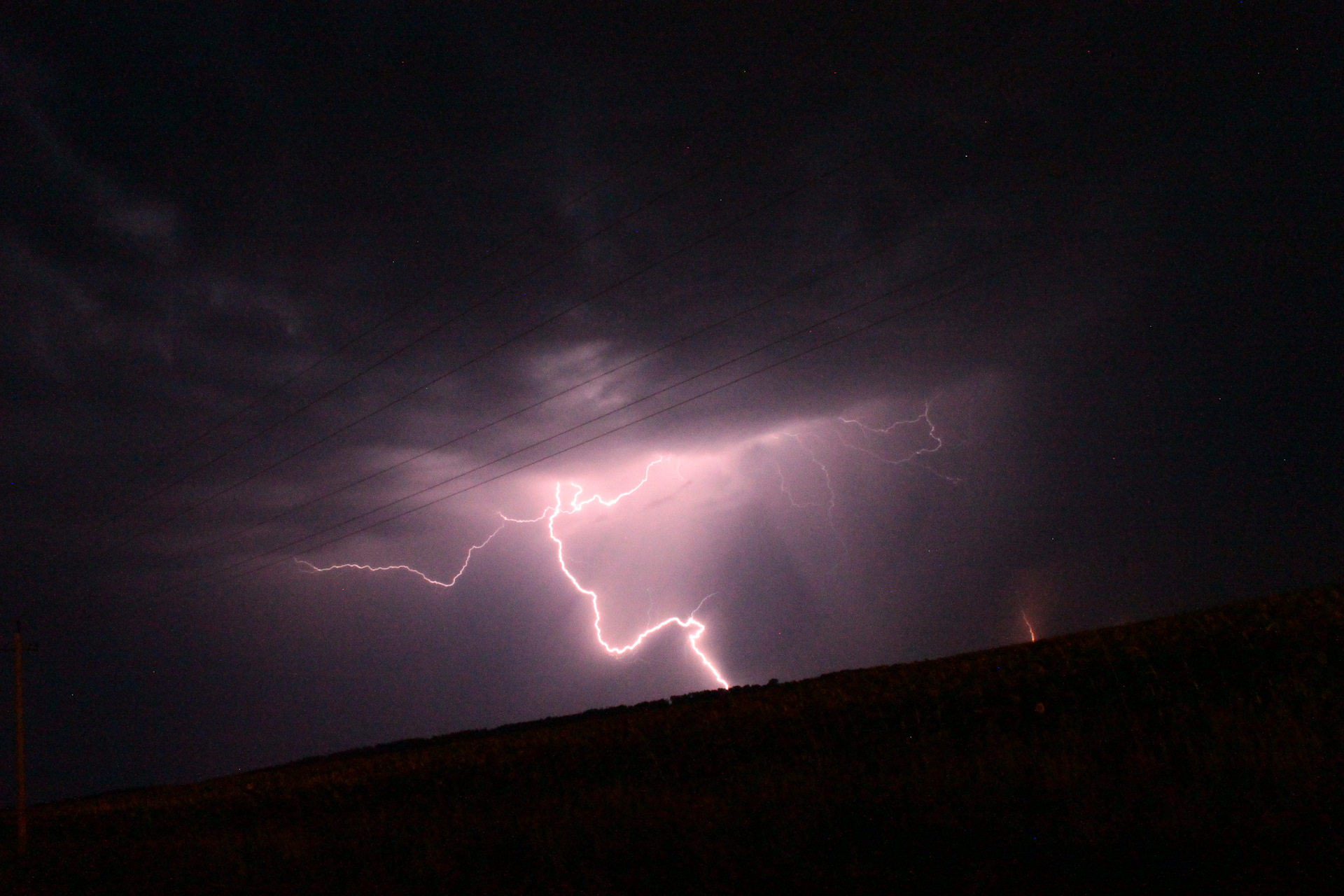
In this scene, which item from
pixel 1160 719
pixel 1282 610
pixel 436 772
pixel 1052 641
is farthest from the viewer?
pixel 436 772

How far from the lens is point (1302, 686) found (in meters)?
9.00

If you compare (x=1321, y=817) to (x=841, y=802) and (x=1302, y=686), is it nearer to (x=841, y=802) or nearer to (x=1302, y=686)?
(x=841, y=802)

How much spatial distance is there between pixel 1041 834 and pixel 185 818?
27.9m

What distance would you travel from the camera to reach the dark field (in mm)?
5199

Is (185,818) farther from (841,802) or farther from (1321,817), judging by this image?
(1321,817)

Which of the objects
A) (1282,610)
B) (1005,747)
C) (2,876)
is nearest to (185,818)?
(2,876)

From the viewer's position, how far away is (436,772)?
2216 centimetres

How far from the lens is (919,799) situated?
6.97 meters

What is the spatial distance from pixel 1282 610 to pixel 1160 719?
8918 mm

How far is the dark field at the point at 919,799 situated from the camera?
5199mm

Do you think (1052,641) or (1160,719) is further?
(1052,641)

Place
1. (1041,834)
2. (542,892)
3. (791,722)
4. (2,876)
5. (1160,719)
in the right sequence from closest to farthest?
(1041,834) < (542,892) < (1160,719) < (2,876) < (791,722)

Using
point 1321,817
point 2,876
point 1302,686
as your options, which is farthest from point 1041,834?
point 2,876

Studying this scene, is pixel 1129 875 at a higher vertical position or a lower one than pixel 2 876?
higher
